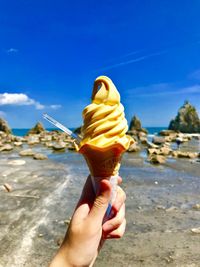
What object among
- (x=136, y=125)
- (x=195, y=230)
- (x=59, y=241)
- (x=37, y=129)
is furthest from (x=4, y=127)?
(x=195, y=230)

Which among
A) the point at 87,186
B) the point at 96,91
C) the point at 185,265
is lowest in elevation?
the point at 185,265

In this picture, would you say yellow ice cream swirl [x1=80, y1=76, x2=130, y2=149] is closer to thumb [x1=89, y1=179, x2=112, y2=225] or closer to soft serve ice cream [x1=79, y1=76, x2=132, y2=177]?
soft serve ice cream [x1=79, y1=76, x2=132, y2=177]

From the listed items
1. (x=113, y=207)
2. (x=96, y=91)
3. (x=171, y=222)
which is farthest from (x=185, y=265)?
(x=96, y=91)

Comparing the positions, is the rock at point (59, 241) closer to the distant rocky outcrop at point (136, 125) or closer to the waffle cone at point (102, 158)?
the waffle cone at point (102, 158)

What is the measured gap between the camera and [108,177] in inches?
84.8

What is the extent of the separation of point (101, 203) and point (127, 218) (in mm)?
3753

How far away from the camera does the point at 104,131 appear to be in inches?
87.2

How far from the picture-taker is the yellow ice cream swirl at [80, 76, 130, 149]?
7.07 feet

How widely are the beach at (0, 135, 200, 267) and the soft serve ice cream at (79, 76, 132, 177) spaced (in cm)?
221

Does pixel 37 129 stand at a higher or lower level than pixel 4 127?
lower

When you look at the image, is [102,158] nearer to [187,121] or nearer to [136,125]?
[136,125]

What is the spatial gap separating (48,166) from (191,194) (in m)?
6.26

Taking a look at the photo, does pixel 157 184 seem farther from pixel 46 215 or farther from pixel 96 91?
pixel 96 91

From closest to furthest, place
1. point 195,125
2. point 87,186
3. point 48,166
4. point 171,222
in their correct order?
1. point 87,186
2. point 171,222
3. point 48,166
4. point 195,125
